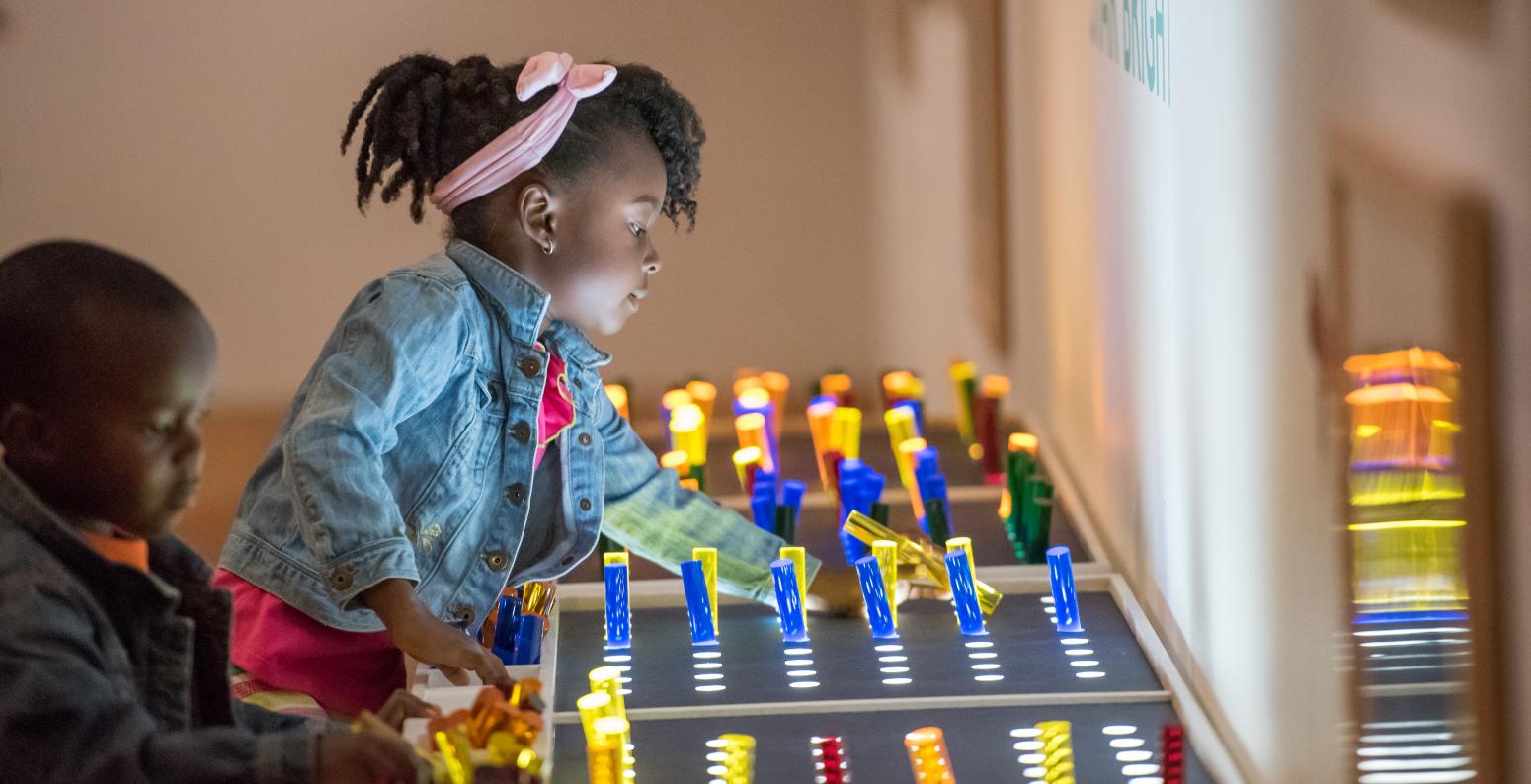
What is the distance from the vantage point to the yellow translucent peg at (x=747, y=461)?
2.48 m

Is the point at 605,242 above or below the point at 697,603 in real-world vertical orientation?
above

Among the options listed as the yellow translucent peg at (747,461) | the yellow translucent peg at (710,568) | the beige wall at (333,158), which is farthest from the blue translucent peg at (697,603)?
the beige wall at (333,158)

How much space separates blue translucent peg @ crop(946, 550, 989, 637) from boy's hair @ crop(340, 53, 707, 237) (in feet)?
1.78

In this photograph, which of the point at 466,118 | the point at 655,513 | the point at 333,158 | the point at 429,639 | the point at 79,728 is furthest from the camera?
the point at 333,158

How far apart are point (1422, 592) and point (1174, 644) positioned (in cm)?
79

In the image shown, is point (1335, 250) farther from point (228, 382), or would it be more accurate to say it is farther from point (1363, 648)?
point (228, 382)

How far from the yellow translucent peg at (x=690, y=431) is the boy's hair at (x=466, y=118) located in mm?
763

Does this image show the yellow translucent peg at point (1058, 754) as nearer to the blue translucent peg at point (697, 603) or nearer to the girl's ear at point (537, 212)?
the blue translucent peg at point (697, 603)

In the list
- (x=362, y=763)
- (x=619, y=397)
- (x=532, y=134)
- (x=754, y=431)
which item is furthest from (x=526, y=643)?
(x=619, y=397)

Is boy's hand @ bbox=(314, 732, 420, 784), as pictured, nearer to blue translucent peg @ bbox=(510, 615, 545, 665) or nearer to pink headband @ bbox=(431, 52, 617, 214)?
blue translucent peg @ bbox=(510, 615, 545, 665)

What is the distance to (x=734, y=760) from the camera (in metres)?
1.42

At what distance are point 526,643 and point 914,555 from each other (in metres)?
0.43

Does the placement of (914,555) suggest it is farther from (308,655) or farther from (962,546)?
(308,655)

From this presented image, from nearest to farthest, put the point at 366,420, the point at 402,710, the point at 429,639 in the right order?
the point at 402,710
the point at 429,639
the point at 366,420
